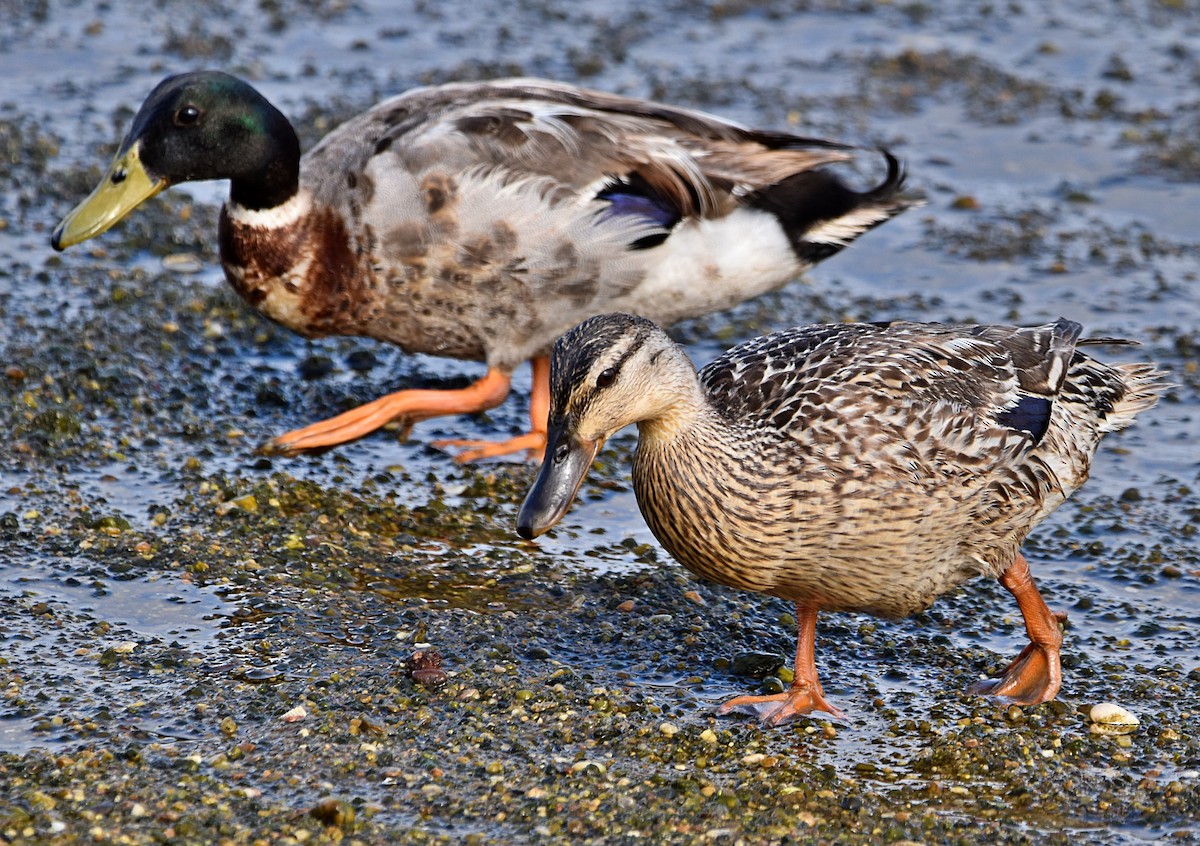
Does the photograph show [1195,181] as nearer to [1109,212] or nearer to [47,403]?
[1109,212]

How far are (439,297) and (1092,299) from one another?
11.6 feet

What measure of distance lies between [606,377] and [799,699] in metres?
1.26

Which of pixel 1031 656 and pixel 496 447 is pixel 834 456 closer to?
pixel 1031 656

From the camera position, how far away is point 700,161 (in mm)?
6977

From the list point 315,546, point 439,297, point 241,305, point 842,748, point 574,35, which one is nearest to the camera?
point 842,748

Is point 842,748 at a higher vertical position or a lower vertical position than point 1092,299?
lower

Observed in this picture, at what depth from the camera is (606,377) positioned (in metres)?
4.47

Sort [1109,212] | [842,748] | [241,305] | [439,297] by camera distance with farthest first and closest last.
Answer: [1109,212]
[241,305]
[439,297]
[842,748]

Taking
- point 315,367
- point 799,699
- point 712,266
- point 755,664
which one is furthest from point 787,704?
point 315,367

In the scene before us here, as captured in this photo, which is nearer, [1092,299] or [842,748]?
[842,748]

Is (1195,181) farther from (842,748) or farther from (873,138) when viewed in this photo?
(842,748)

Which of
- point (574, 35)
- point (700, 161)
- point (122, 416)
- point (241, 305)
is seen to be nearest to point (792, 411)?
point (700, 161)

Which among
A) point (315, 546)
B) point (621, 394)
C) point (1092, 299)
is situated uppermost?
point (621, 394)

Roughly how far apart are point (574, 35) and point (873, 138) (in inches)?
91.2
